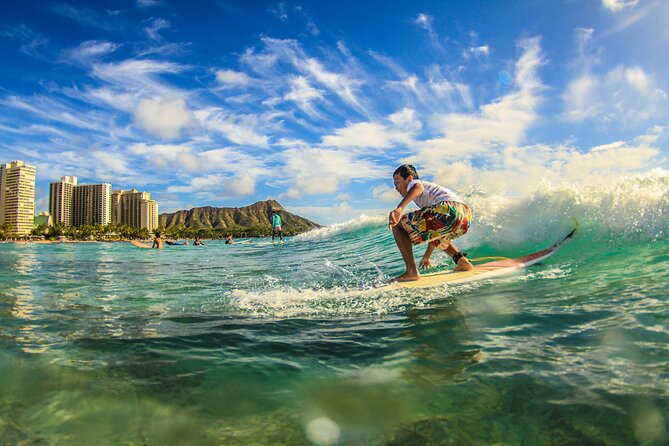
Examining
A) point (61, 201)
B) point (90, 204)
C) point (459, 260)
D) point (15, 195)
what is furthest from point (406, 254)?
point (61, 201)

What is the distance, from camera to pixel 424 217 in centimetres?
623

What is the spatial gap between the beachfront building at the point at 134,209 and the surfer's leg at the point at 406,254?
189470 millimetres

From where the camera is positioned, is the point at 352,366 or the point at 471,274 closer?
the point at 352,366

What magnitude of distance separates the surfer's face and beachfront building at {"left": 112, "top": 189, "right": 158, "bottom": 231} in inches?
7462

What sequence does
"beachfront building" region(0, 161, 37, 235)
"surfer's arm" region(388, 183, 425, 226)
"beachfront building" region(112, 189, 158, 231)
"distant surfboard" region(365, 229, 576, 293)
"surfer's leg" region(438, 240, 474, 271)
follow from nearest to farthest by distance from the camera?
"surfer's arm" region(388, 183, 425, 226), "distant surfboard" region(365, 229, 576, 293), "surfer's leg" region(438, 240, 474, 271), "beachfront building" region(0, 161, 37, 235), "beachfront building" region(112, 189, 158, 231)

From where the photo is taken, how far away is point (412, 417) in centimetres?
216

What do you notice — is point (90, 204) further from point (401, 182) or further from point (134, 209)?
point (401, 182)

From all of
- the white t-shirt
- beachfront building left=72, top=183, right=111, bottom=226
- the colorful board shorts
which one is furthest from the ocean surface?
beachfront building left=72, top=183, right=111, bottom=226

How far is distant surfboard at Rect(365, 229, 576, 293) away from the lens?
600 centimetres

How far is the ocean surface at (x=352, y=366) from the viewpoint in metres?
2.08

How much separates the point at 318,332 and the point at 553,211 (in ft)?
26.4

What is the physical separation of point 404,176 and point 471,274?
81.0 inches

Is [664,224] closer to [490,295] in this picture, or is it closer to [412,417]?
[490,295]

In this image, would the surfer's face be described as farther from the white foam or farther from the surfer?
the white foam
